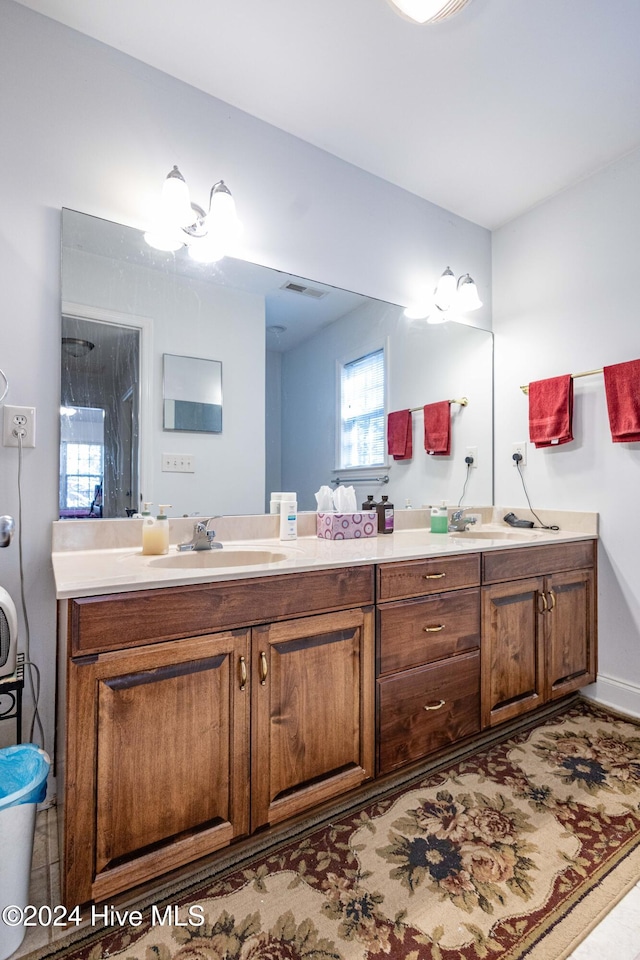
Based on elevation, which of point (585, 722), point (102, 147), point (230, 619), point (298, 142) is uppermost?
point (298, 142)

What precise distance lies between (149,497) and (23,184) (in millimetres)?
1028

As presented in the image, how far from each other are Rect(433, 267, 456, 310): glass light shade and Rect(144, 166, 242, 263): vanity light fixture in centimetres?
105

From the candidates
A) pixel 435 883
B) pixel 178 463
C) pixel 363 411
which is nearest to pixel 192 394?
pixel 178 463

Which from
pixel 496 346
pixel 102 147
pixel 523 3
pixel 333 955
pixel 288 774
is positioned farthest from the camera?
pixel 496 346

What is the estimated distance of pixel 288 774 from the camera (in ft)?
4.13

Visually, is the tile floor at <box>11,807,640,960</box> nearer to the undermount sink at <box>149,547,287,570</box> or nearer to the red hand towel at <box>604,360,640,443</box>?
the undermount sink at <box>149,547,287,570</box>

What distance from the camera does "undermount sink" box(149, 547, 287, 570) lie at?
147 centimetres

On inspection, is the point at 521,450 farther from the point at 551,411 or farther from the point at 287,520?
the point at 287,520

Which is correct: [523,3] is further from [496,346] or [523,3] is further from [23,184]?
[23,184]

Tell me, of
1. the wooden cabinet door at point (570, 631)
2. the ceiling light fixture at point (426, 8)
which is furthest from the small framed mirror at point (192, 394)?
the wooden cabinet door at point (570, 631)

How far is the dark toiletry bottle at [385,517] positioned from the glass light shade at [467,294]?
1.11 meters

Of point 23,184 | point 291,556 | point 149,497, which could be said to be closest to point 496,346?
point 291,556

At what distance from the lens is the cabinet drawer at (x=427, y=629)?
1.45 metres

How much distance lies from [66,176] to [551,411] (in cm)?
216
